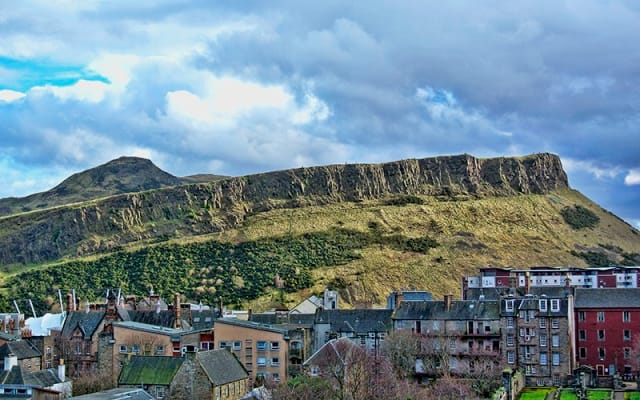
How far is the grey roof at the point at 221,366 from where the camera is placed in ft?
232

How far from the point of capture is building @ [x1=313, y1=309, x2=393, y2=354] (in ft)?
294

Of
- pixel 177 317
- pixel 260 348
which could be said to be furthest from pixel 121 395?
pixel 177 317

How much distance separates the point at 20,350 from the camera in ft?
262

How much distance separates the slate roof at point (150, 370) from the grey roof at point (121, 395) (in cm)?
207

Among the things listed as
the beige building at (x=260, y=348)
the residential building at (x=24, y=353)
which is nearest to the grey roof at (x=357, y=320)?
the beige building at (x=260, y=348)

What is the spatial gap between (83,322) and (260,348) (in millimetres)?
20441

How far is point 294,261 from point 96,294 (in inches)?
1451

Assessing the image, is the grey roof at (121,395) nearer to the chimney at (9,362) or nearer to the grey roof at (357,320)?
the chimney at (9,362)

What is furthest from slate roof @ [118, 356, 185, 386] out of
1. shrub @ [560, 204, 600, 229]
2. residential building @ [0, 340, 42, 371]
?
shrub @ [560, 204, 600, 229]

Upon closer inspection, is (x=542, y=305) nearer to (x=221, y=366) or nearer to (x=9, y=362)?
(x=221, y=366)

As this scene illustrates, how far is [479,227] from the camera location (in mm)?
182125

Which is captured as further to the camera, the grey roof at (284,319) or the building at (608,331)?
the grey roof at (284,319)

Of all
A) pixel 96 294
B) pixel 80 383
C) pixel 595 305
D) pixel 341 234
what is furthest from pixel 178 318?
pixel 341 234

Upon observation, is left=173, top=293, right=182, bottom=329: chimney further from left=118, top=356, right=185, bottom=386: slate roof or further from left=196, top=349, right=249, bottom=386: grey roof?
left=118, top=356, right=185, bottom=386: slate roof
